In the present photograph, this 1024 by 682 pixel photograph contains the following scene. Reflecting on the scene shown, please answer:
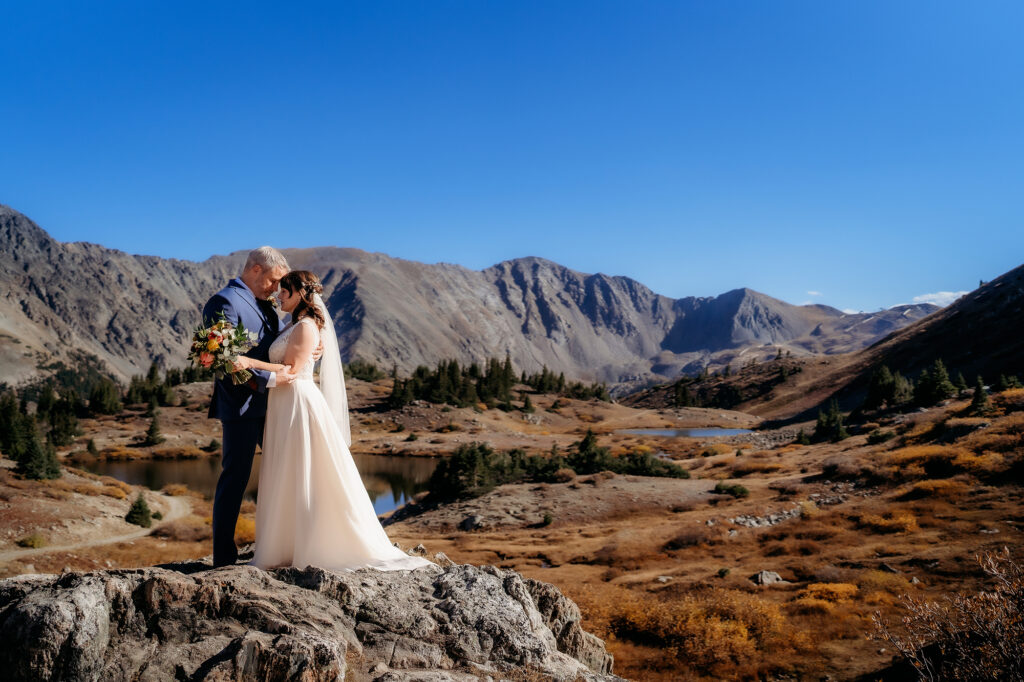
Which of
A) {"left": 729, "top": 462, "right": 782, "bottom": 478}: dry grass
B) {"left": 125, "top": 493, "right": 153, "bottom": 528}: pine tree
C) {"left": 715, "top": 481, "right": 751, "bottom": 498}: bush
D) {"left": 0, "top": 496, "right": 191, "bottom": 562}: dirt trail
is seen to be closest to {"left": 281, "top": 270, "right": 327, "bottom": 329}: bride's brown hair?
{"left": 0, "top": 496, "right": 191, "bottom": 562}: dirt trail

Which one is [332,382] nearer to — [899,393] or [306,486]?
[306,486]

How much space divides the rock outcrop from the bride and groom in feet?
1.30

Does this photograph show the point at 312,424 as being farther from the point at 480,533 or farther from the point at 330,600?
Answer: the point at 480,533

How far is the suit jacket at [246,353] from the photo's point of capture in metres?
6.66

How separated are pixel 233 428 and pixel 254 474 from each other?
60.4 metres

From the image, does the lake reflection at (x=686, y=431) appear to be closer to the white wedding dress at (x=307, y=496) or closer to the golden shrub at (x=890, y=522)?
the golden shrub at (x=890, y=522)

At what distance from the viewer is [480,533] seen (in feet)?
117

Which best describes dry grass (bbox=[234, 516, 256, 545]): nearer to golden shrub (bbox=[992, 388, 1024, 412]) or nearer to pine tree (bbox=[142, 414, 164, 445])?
golden shrub (bbox=[992, 388, 1024, 412])

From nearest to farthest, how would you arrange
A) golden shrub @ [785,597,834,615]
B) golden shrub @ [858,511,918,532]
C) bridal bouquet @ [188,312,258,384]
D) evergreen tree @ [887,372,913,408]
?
bridal bouquet @ [188,312,258,384], golden shrub @ [785,597,834,615], golden shrub @ [858,511,918,532], evergreen tree @ [887,372,913,408]

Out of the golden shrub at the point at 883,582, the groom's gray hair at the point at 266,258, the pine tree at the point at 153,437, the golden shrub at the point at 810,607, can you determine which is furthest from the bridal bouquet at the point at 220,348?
the pine tree at the point at 153,437

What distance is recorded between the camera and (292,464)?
22.1 feet

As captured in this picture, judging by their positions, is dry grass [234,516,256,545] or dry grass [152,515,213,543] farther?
dry grass [152,515,213,543]

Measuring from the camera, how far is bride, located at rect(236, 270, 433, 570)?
21.6 ft

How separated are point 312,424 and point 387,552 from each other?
1.72m
